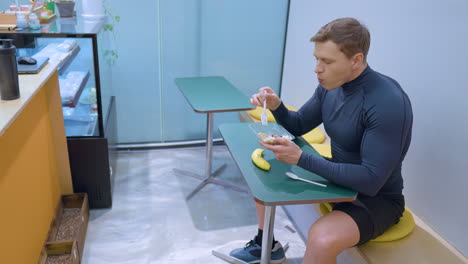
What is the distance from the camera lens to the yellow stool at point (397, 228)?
70.3 inches

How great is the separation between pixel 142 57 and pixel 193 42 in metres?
0.46

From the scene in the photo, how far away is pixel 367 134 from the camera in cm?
161

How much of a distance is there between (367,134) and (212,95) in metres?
1.42

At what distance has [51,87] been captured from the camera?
7.43 feet

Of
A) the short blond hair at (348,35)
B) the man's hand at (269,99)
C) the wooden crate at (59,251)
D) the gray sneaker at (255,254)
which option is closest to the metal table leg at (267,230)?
the gray sneaker at (255,254)

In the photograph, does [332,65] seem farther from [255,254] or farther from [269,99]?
[255,254]

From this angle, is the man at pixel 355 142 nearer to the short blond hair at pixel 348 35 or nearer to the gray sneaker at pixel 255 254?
the short blond hair at pixel 348 35

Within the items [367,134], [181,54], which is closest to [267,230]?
[367,134]

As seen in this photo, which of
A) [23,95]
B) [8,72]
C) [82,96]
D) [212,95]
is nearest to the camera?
[8,72]

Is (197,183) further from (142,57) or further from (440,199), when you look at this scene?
(440,199)

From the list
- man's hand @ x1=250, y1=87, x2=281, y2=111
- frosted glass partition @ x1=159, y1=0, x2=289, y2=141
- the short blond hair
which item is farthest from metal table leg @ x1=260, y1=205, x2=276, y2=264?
frosted glass partition @ x1=159, y1=0, x2=289, y2=141

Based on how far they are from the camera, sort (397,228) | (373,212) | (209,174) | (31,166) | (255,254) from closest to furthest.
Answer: (373,212) < (397,228) < (31,166) < (255,254) < (209,174)

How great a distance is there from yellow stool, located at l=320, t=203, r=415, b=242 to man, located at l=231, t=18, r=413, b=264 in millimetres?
47

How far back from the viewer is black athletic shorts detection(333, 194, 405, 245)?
1709mm
